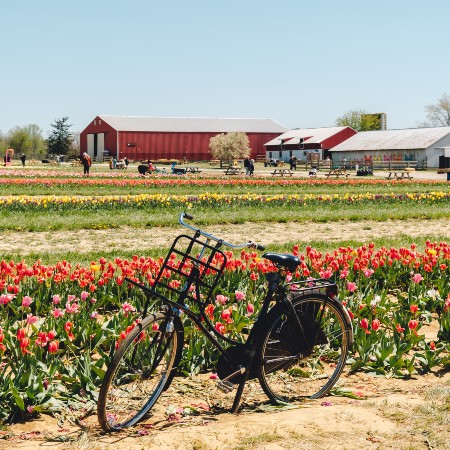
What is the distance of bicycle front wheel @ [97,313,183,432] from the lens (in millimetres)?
4590

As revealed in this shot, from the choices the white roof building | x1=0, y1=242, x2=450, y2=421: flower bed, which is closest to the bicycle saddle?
x1=0, y1=242, x2=450, y2=421: flower bed

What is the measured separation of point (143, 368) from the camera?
4828mm

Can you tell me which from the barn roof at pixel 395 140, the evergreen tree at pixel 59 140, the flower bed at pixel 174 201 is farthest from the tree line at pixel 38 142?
the flower bed at pixel 174 201

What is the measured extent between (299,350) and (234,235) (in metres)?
10.2

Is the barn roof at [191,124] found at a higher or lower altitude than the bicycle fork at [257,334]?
higher

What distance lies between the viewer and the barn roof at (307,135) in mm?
90000

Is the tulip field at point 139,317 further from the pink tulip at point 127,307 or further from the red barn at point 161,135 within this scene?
the red barn at point 161,135

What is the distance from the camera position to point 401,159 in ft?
240

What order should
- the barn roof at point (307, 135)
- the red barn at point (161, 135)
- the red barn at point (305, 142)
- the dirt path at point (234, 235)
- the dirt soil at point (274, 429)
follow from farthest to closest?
the red barn at point (161, 135) → the barn roof at point (307, 135) → the red barn at point (305, 142) → the dirt path at point (234, 235) → the dirt soil at point (274, 429)

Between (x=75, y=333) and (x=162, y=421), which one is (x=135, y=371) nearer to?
(x=162, y=421)

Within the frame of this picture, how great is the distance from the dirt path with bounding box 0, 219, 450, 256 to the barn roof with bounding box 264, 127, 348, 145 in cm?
7217

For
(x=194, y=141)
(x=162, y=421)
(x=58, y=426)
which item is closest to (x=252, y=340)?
(x=162, y=421)

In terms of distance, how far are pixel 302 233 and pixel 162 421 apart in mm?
11630

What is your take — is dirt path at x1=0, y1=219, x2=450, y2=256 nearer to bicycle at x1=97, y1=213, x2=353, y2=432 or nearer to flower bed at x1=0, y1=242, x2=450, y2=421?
flower bed at x1=0, y1=242, x2=450, y2=421
